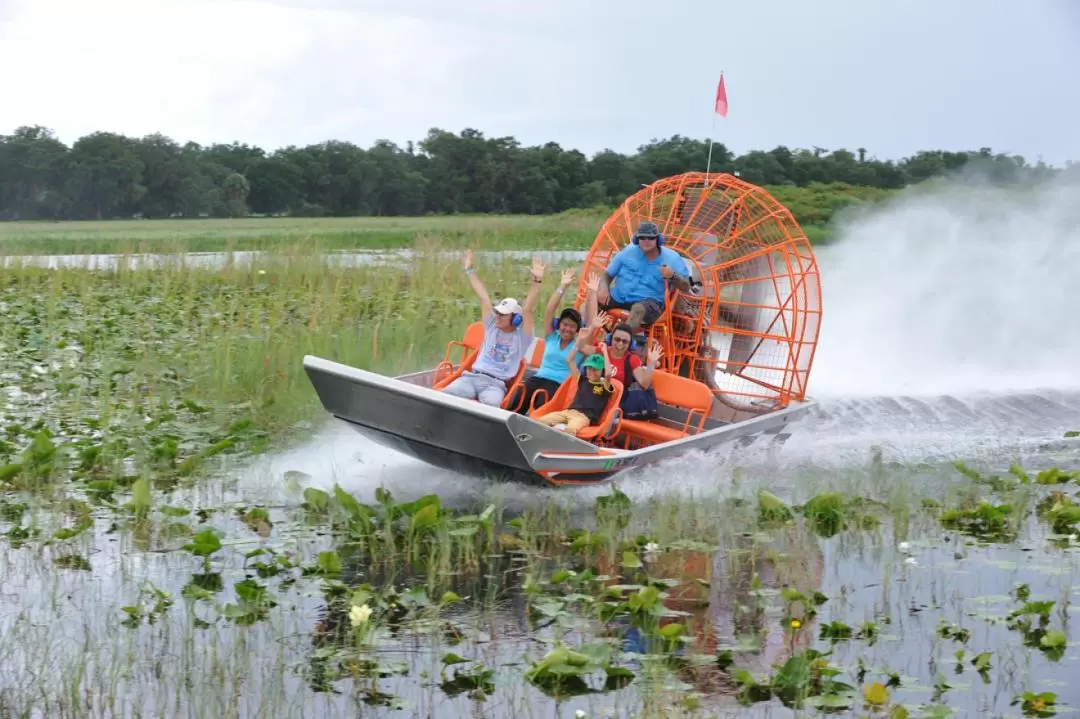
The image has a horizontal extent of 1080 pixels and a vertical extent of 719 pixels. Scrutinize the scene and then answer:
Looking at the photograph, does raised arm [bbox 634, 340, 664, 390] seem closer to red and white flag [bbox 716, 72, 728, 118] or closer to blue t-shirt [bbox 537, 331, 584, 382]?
blue t-shirt [bbox 537, 331, 584, 382]

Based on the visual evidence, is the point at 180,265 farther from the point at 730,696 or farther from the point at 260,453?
the point at 730,696

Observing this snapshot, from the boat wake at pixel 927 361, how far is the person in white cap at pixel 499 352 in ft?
2.15

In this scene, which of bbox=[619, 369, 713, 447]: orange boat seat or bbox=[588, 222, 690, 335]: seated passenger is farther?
bbox=[588, 222, 690, 335]: seated passenger

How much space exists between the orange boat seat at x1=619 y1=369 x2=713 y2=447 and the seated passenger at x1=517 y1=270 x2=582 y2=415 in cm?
59

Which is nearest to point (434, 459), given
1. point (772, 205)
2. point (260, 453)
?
point (260, 453)

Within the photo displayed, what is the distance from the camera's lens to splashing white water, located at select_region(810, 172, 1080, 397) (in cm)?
1451

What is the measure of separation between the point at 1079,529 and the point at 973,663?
9.27 ft

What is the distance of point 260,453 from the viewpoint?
392 inches

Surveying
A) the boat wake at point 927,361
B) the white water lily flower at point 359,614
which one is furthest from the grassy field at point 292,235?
the white water lily flower at point 359,614

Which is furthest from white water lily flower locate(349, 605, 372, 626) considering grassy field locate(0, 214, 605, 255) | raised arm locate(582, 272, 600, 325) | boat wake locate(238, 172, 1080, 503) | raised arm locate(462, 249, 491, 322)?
grassy field locate(0, 214, 605, 255)

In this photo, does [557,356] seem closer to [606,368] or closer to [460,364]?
[606,368]

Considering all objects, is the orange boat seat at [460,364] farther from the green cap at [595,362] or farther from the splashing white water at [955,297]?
the splashing white water at [955,297]

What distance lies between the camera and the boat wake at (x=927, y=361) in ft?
31.7

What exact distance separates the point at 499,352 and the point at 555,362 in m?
0.43
